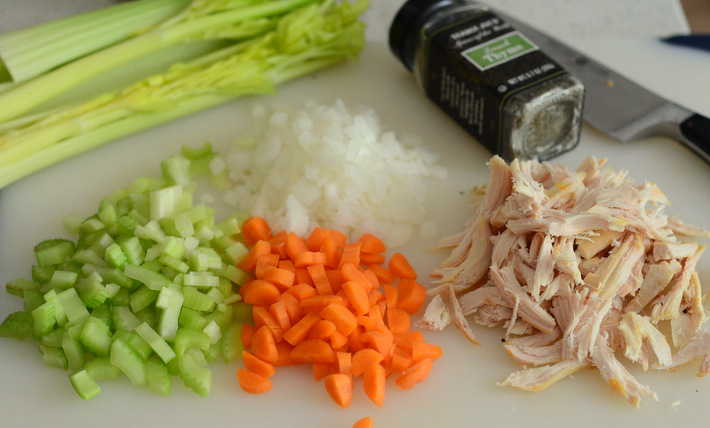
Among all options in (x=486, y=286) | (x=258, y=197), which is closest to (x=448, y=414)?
(x=486, y=286)

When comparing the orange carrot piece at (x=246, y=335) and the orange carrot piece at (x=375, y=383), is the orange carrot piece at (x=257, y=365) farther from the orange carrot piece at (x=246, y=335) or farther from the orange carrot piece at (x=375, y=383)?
the orange carrot piece at (x=375, y=383)

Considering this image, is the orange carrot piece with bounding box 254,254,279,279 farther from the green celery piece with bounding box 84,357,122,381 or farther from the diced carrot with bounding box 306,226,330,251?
the green celery piece with bounding box 84,357,122,381

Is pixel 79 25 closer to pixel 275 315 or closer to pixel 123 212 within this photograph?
pixel 123 212

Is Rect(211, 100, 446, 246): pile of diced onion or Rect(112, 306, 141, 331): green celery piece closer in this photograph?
Rect(112, 306, 141, 331): green celery piece

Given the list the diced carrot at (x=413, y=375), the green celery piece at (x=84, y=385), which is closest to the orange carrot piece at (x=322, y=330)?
the diced carrot at (x=413, y=375)

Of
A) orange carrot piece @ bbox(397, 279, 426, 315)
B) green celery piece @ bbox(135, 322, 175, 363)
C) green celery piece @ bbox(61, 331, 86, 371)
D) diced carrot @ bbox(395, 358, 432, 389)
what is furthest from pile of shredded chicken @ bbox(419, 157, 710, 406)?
green celery piece @ bbox(61, 331, 86, 371)

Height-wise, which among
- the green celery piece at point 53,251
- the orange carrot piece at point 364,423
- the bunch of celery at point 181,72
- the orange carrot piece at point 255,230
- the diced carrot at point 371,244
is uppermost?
the bunch of celery at point 181,72

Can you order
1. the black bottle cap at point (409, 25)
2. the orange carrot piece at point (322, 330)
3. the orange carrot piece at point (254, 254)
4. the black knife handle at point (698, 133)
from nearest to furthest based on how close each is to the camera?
the orange carrot piece at point (322, 330), the orange carrot piece at point (254, 254), the black knife handle at point (698, 133), the black bottle cap at point (409, 25)
